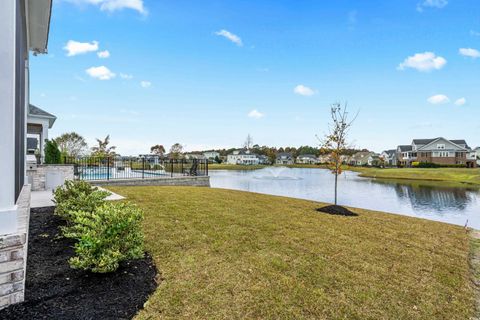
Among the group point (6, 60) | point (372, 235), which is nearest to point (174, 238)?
point (6, 60)

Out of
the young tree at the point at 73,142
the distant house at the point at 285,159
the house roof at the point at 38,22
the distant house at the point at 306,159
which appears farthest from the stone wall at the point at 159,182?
the distant house at the point at 306,159

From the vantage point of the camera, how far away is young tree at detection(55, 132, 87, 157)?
31.8 m

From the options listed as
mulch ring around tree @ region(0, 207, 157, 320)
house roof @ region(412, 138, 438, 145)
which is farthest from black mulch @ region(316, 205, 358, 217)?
house roof @ region(412, 138, 438, 145)

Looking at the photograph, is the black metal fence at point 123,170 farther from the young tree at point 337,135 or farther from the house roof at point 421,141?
the house roof at point 421,141

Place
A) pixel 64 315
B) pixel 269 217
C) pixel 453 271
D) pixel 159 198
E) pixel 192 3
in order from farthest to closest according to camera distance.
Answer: pixel 192 3 → pixel 159 198 → pixel 269 217 → pixel 453 271 → pixel 64 315

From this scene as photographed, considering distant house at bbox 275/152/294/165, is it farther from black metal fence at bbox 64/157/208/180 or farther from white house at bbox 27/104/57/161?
white house at bbox 27/104/57/161

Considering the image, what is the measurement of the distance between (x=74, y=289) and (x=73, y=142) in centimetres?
3671

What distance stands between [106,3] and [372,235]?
11724 mm

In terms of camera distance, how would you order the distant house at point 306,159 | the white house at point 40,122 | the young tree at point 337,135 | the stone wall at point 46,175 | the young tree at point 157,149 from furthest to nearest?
1. the distant house at point 306,159
2. the young tree at point 157,149
3. the white house at point 40,122
4. the stone wall at point 46,175
5. the young tree at point 337,135

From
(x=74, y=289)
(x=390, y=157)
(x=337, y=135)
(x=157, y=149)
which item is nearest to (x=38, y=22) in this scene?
(x=74, y=289)

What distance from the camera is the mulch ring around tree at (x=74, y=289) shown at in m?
2.30

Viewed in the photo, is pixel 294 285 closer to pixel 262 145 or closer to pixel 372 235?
pixel 372 235

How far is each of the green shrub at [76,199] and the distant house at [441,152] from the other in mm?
62659

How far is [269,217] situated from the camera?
6.48 metres
